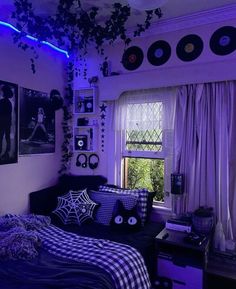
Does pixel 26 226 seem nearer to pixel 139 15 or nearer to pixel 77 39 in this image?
pixel 77 39

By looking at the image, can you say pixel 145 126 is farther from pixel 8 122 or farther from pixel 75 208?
pixel 8 122

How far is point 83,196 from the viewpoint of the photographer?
2.70 metres

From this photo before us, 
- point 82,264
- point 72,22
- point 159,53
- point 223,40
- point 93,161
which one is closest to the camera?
point 82,264

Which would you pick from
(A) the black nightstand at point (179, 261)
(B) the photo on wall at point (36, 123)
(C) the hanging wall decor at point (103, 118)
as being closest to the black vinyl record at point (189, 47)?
(C) the hanging wall decor at point (103, 118)

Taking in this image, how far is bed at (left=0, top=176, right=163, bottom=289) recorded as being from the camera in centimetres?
145

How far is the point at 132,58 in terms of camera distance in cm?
290

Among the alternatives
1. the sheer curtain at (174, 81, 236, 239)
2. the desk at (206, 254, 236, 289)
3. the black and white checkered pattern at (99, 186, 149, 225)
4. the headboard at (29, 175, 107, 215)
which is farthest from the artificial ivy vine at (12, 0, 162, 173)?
the desk at (206, 254, 236, 289)

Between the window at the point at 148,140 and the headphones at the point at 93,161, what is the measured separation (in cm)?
34

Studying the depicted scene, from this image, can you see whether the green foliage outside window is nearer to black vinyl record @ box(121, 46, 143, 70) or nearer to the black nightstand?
the black nightstand

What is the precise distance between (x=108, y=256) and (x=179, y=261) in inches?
31.1

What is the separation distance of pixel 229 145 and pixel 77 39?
1974 mm

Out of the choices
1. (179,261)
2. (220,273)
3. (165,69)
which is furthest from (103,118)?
(220,273)

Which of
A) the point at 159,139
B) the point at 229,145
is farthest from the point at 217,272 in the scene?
the point at 159,139

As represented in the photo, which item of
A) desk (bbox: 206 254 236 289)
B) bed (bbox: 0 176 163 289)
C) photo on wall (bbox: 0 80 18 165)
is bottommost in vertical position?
desk (bbox: 206 254 236 289)
